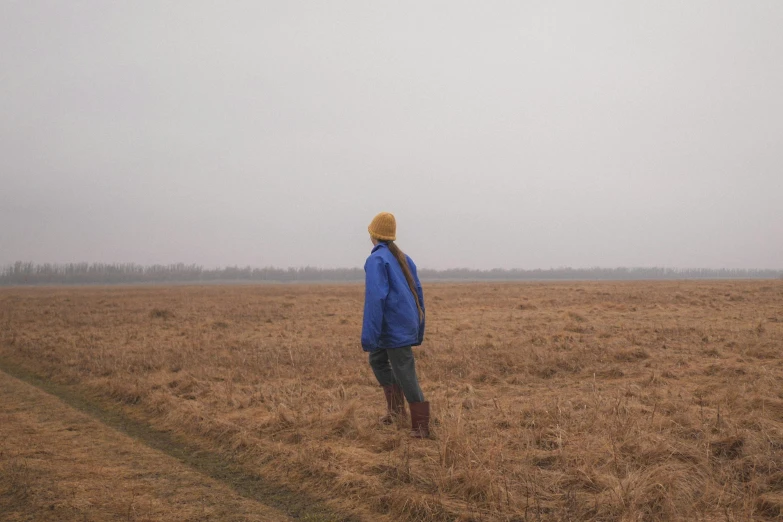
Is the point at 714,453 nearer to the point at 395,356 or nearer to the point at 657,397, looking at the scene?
the point at 657,397

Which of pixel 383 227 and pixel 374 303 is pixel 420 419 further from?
pixel 383 227

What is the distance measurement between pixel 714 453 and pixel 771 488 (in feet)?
2.60

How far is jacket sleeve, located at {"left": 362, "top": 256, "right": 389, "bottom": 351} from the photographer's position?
4.96 metres

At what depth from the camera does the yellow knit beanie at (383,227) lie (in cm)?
541

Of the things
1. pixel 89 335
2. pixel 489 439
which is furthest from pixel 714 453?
pixel 89 335

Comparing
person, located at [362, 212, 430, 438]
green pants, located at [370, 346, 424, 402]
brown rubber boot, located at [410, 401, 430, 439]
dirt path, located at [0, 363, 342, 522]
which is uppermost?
person, located at [362, 212, 430, 438]

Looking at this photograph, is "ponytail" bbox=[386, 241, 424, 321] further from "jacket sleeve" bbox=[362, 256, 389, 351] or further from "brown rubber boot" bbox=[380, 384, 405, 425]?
"brown rubber boot" bbox=[380, 384, 405, 425]

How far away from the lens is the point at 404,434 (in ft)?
17.5

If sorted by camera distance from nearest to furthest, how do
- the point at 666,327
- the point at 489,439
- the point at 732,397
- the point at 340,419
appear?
the point at 489,439 < the point at 340,419 < the point at 732,397 < the point at 666,327

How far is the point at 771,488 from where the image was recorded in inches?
153

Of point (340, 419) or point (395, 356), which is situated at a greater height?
point (395, 356)

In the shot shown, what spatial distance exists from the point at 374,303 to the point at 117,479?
2810mm

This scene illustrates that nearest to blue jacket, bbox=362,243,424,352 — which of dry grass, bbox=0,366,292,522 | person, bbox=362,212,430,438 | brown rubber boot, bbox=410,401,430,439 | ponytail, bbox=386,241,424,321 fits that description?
person, bbox=362,212,430,438

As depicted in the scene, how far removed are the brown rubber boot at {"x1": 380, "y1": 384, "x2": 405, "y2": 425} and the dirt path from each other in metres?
1.69
